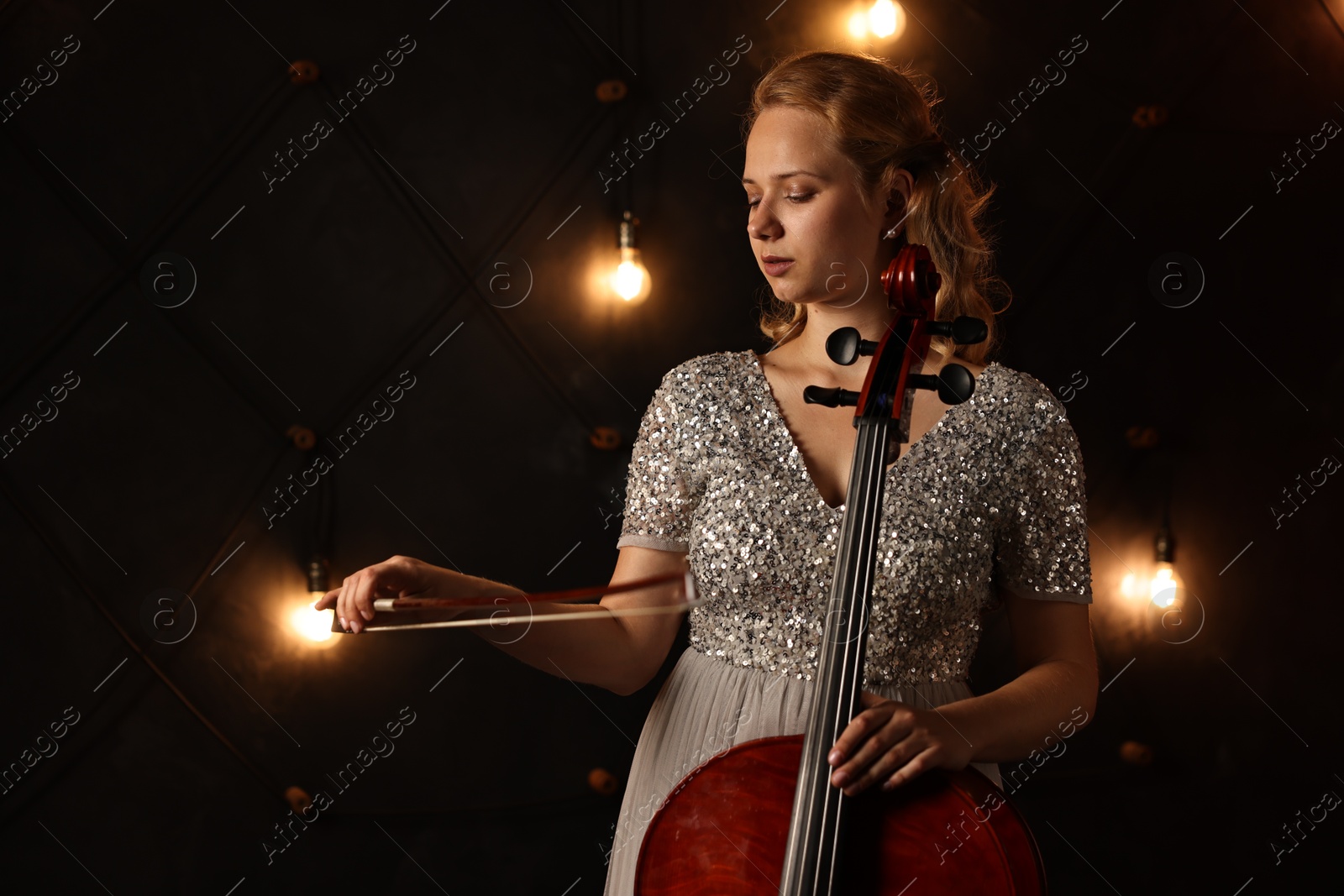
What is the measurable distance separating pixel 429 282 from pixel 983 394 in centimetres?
86

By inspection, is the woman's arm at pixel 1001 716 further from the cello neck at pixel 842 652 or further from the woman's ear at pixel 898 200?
the woman's ear at pixel 898 200

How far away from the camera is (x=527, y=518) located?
1559 millimetres

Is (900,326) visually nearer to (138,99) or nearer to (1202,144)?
(1202,144)

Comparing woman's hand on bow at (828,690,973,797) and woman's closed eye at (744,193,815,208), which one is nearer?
woman's hand on bow at (828,690,973,797)

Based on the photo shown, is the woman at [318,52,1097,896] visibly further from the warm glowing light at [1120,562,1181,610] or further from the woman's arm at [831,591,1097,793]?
the warm glowing light at [1120,562,1181,610]

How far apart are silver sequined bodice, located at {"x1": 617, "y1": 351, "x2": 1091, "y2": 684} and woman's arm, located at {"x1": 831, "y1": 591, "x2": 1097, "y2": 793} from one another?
0.12 ft

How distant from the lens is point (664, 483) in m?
1.07

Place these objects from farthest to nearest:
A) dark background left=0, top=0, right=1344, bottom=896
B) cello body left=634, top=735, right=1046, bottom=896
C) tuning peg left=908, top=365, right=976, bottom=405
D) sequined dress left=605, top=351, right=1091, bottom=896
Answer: dark background left=0, top=0, right=1344, bottom=896 → sequined dress left=605, top=351, right=1091, bottom=896 → tuning peg left=908, top=365, right=976, bottom=405 → cello body left=634, top=735, right=1046, bottom=896

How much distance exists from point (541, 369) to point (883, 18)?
2.47 feet

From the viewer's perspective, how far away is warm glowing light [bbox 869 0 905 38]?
5.05 ft

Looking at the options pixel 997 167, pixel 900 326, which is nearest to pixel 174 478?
pixel 900 326

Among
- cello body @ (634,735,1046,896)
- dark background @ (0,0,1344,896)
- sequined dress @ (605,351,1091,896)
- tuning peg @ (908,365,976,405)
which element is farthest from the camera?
dark background @ (0,0,1344,896)

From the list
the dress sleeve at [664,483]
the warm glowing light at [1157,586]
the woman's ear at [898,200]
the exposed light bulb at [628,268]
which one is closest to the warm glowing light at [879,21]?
the exposed light bulb at [628,268]

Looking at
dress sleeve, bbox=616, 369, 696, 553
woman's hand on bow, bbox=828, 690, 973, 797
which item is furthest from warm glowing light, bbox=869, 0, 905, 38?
woman's hand on bow, bbox=828, 690, 973, 797
